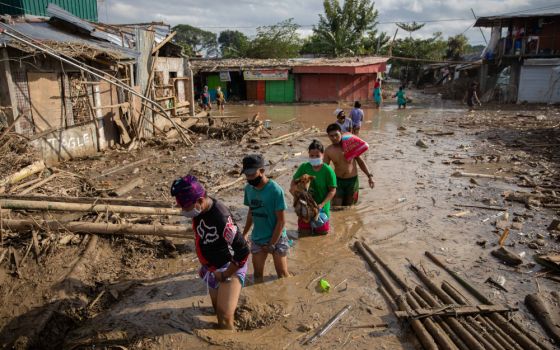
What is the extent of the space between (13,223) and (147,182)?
4.09m

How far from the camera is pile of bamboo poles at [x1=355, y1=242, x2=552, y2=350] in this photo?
11.5 feet

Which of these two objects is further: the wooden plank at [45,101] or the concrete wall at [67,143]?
the concrete wall at [67,143]

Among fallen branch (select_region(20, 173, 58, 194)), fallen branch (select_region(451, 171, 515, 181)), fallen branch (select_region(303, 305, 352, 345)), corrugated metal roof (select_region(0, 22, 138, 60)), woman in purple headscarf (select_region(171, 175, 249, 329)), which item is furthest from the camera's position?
corrugated metal roof (select_region(0, 22, 138, 60))

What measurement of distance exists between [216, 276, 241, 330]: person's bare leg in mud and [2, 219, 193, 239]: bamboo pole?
194 cm

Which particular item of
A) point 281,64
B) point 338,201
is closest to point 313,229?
point 338,201

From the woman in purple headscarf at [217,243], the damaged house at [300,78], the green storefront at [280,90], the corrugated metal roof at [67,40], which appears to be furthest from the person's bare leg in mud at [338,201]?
the green storefront at [280,90]

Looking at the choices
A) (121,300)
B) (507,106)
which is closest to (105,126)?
(121,300)

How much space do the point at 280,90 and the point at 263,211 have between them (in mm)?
27550

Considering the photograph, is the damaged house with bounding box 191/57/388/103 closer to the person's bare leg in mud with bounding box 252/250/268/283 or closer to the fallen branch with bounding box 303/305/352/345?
the person's bare leg in mud with bounding box 252/250/268/283

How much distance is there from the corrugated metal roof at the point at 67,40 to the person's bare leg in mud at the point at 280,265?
24.7 ft

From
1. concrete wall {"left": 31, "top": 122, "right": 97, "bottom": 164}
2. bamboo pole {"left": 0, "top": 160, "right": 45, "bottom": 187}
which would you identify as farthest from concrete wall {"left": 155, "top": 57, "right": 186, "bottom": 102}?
bamboo pole {"left": 0, "top": 160, "right": 45, "bottom": 187}

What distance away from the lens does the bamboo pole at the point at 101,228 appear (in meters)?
5.07

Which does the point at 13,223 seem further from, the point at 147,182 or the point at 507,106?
the point at 507,106

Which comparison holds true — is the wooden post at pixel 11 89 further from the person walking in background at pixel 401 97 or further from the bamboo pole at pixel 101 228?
the person walking in background at pixel 401 97
